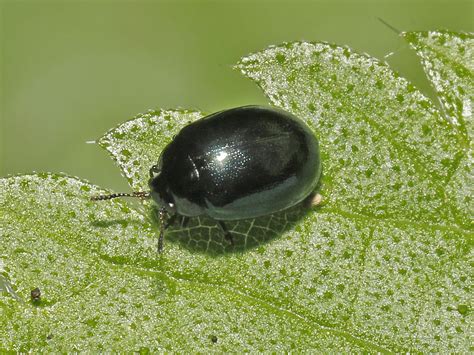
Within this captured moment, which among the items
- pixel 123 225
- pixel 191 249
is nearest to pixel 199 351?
pixel 191 249

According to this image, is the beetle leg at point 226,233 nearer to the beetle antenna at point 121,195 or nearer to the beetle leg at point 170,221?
the beetle leg at point 170,221

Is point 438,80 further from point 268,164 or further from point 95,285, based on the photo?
point 95,285

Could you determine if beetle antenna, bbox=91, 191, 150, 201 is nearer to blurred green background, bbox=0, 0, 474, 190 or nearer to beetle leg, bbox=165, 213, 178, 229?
beetle leg, bbox=165, 213, 178, 229

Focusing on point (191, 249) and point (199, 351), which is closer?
point (199, 351)

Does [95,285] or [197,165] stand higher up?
[197,165]

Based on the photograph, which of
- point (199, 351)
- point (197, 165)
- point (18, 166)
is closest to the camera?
point (199, 351)

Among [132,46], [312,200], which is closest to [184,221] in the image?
[312,200]

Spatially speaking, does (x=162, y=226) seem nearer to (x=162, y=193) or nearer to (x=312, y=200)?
(x=162, y=193)
